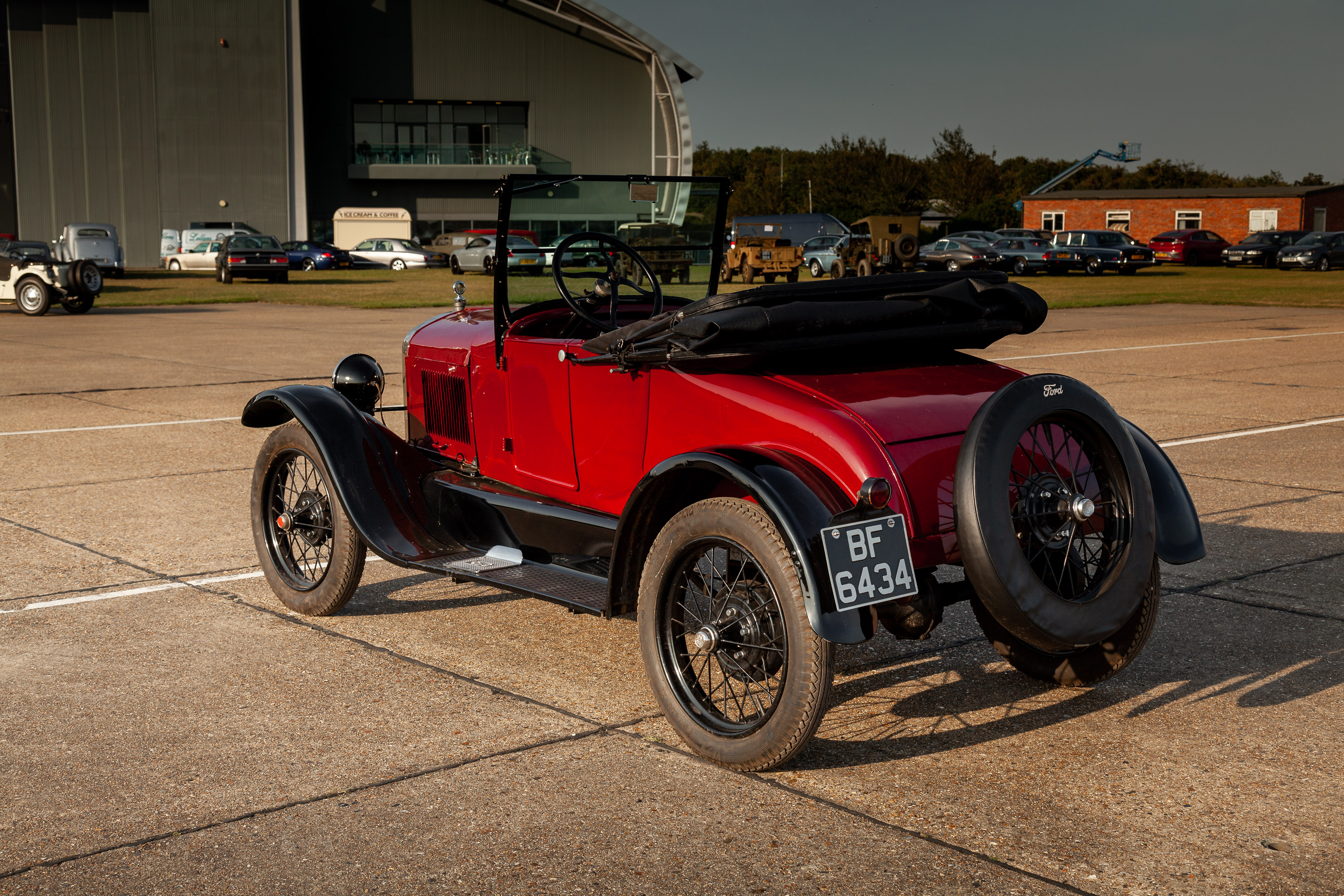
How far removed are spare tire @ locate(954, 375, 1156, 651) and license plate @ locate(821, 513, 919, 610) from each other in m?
0.19

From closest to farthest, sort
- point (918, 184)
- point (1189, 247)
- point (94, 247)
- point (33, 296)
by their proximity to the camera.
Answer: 1. point (33, 296)
2. point (94, 247)
3. point (1189, 247)
4. point (918, 184)

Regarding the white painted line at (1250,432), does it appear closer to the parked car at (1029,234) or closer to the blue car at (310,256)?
the parked car at (1029,234)

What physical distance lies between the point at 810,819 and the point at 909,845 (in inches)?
11.5

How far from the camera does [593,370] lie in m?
4.65

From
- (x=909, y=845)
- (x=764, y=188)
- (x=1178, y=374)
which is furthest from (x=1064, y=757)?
(x=764, y=188)

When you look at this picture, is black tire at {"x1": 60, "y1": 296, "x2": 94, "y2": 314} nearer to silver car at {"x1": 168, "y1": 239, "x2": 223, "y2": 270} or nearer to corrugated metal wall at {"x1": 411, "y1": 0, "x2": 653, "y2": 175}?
silver car at {"x1": 168, "y1": 239, "x2": 223, "y2": 270}

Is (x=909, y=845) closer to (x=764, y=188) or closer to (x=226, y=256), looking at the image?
(x=226, y=256)

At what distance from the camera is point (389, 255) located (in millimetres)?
54188

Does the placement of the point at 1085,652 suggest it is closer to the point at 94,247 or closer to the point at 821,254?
the point at 821,254

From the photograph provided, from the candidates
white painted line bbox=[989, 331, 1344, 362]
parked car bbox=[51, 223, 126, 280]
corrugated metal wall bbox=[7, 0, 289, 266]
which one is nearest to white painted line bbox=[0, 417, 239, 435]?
white painted line bbox=[989, 331, 1344, 362]

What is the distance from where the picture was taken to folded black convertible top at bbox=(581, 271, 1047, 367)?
13.0 feet

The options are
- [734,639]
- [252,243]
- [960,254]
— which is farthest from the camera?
[960,254]

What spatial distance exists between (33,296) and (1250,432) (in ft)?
73.5

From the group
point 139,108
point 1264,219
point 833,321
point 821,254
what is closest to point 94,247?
point 139,108
